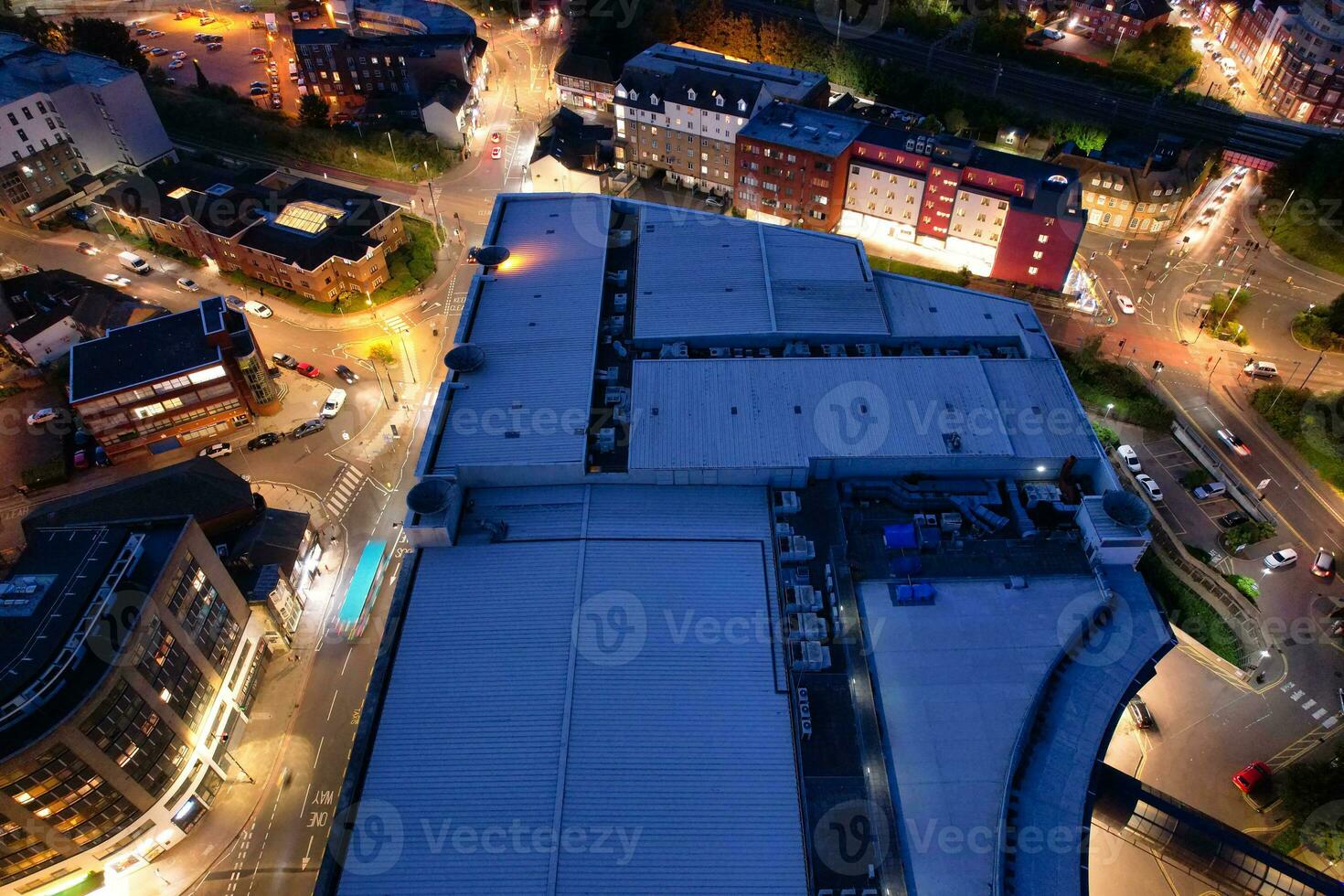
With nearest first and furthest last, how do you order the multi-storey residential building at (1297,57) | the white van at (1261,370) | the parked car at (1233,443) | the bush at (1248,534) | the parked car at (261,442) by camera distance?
the bush at (1248,534) → the parked car at (1233,443) → the parked car at (261,442) → the white van at (1261,370) → the multi-storey residential building at (1297,57)

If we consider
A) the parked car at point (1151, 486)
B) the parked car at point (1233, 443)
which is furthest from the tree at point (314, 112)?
the parked car at point (1233, 443)

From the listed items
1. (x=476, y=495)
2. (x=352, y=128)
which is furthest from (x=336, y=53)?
(x=476, y=495)

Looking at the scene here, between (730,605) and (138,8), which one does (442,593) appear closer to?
(730,605)

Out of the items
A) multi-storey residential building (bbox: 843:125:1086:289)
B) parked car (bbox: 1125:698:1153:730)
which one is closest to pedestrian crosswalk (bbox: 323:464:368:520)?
parked car (bbox: 1125:698:1153:730)

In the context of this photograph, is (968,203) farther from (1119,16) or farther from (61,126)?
(61,126)

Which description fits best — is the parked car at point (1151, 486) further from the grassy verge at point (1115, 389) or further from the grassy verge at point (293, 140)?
the grassy verge at point (293, 140)
